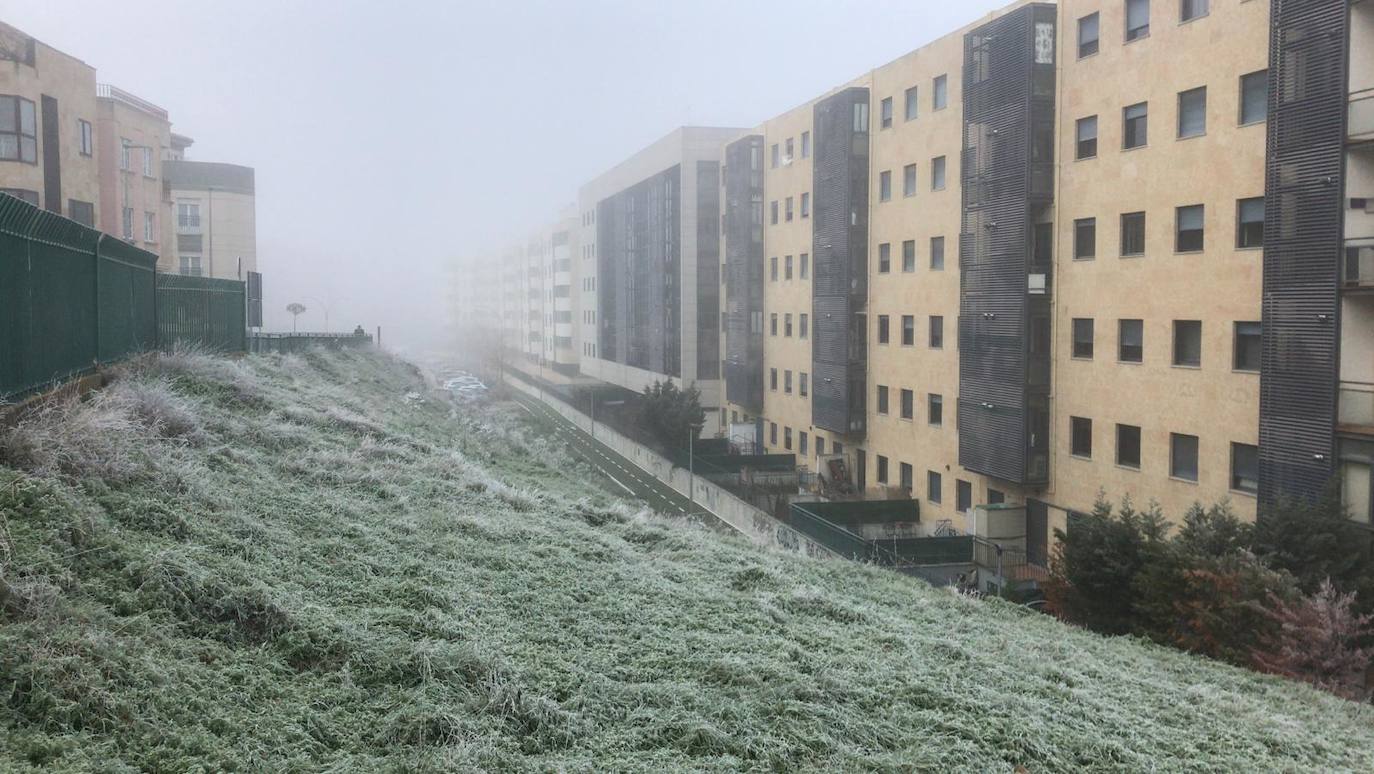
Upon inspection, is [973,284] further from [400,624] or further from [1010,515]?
[400,624]

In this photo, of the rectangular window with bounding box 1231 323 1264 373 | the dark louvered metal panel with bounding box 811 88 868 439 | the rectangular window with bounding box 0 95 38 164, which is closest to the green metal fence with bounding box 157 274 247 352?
the rectangular window with bounding box 0 95 38 164

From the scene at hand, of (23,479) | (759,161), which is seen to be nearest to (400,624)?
(23,479)

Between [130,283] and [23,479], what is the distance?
919cm

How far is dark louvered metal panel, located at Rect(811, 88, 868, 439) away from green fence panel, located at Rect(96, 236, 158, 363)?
29463 millimetres

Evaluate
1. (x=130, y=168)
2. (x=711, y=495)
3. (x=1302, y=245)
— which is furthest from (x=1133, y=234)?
(x=130, y=168)

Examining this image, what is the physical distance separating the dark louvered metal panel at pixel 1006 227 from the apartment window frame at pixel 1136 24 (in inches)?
116

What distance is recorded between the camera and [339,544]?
32.3ft

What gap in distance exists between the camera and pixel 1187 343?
25188mm

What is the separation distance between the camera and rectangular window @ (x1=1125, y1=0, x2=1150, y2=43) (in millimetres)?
26359

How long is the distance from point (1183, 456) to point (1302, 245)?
6.18m

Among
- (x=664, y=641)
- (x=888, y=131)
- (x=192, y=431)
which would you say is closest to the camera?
(x=664, y=641)

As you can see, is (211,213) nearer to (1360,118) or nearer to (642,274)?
(642,274)

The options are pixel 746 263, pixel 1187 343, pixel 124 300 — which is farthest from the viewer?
pixel 746 263

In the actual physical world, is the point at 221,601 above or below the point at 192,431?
below
